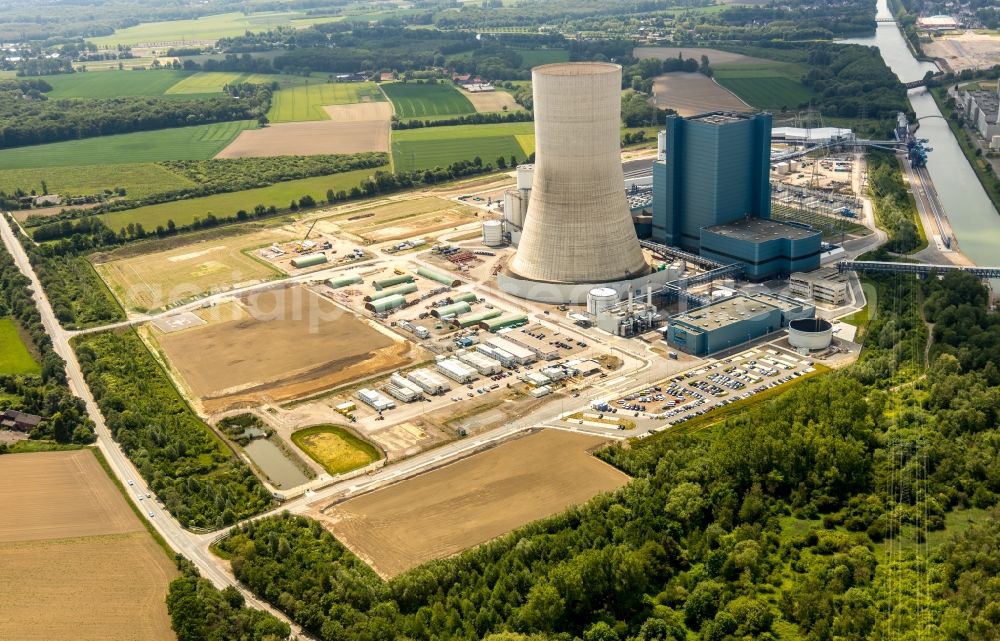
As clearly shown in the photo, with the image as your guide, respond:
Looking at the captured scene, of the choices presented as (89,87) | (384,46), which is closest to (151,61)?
(89,87)

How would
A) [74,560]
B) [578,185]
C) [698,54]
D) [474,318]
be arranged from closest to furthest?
A: [74,560] < [578,185] < [474,318] < [698,54]

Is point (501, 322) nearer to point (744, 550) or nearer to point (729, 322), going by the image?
point (729, 322)

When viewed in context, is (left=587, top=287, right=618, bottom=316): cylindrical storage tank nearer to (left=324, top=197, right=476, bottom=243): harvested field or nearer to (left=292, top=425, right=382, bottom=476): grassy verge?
(left=292, top=425, right=382, bottom=476): grassy verge

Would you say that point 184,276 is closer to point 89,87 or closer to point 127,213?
point 127,213

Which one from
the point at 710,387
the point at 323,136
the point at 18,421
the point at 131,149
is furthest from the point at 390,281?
the point at 131,149

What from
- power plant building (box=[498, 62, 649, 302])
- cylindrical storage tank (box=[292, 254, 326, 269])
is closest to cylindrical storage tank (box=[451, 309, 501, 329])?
power plant building (box=[498, 62, 649, 302])

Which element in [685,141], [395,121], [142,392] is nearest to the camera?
Result: [142,392]

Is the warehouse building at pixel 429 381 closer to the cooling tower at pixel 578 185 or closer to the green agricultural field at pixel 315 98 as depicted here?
the cooling tower at pixel 578 185
